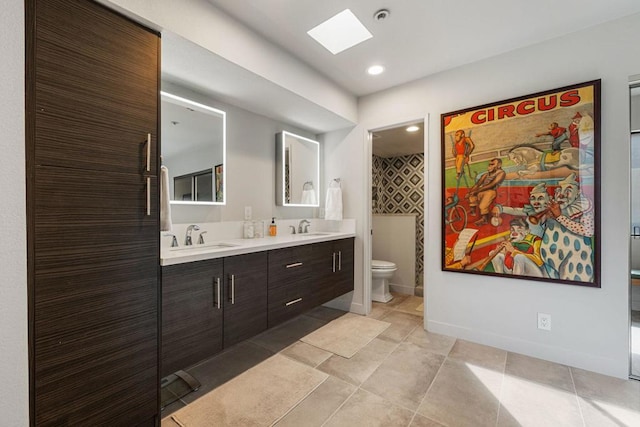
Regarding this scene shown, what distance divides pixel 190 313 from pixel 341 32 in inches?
84.6

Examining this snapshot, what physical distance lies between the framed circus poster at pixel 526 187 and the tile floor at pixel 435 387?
2.20 feet

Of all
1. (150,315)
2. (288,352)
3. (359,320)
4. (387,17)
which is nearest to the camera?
(150,315)

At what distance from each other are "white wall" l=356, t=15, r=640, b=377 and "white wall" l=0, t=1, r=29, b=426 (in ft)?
8.86

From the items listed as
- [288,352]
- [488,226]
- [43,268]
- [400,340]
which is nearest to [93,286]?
[43,268]

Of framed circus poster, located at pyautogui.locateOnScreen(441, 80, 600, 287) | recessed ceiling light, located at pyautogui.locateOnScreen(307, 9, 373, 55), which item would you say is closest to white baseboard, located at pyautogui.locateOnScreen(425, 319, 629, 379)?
framed circus poster, located at pyautogui.locateOnScreen(441, 80, 600, 287)

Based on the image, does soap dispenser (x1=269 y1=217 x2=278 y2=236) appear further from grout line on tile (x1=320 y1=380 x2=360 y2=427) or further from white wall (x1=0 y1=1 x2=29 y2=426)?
white wall (x1=0 y1=1 x2=29 y2=426)

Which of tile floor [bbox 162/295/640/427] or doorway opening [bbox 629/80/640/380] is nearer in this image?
tile floor [bbox 162/295/640/427]

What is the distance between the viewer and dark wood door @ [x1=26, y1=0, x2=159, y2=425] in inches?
43.8

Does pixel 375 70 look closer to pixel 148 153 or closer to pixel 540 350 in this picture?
pixel 148 153

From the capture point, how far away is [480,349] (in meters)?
2.32

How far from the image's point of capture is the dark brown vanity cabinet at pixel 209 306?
60.4 inches

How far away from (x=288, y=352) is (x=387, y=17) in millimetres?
2573

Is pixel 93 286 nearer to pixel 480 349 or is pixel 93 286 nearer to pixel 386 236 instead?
pixel 480 349

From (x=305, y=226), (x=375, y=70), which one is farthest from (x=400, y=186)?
(x=375, y=70)
